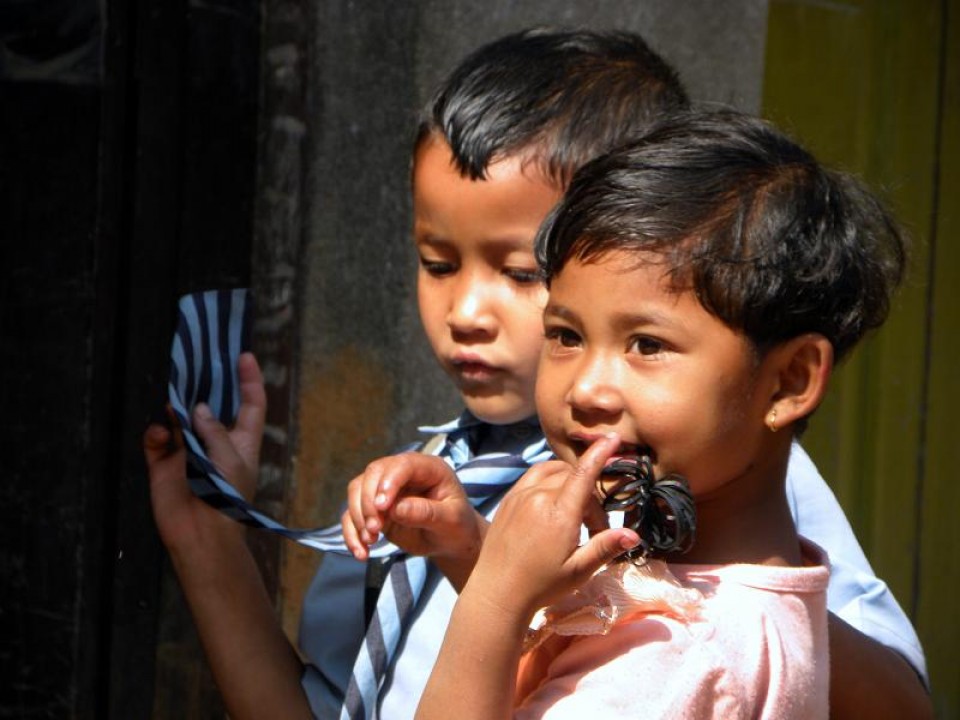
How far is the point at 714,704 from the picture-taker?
1651 millimetres

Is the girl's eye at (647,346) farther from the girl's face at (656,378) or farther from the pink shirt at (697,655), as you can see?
the pink shirt at (697,655)

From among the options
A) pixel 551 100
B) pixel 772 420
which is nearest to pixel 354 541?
pixel 772 420

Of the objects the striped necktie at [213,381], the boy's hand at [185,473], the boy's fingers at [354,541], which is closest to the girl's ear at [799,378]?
the boy's fingers at [354,541]

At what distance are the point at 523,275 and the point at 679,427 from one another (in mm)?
455

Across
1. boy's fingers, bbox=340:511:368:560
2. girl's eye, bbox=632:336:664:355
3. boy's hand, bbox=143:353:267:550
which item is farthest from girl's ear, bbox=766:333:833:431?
boy's hand, bbox=143:353:267:550

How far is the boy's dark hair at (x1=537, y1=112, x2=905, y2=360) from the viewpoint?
5.76ft

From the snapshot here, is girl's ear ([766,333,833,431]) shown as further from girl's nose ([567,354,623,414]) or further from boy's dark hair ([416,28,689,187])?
boy's dark hair ([416,28,689,187])

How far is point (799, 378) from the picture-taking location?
72.0 inches

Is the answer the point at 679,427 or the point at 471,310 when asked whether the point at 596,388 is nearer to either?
the point at 679,427

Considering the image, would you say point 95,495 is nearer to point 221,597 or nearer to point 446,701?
point 221,597

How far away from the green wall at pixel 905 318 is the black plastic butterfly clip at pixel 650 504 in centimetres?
260

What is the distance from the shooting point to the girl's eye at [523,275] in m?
2.12

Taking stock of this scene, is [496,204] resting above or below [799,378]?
above

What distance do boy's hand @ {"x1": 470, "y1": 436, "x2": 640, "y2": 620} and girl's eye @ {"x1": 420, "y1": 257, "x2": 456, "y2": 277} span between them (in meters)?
0.57
